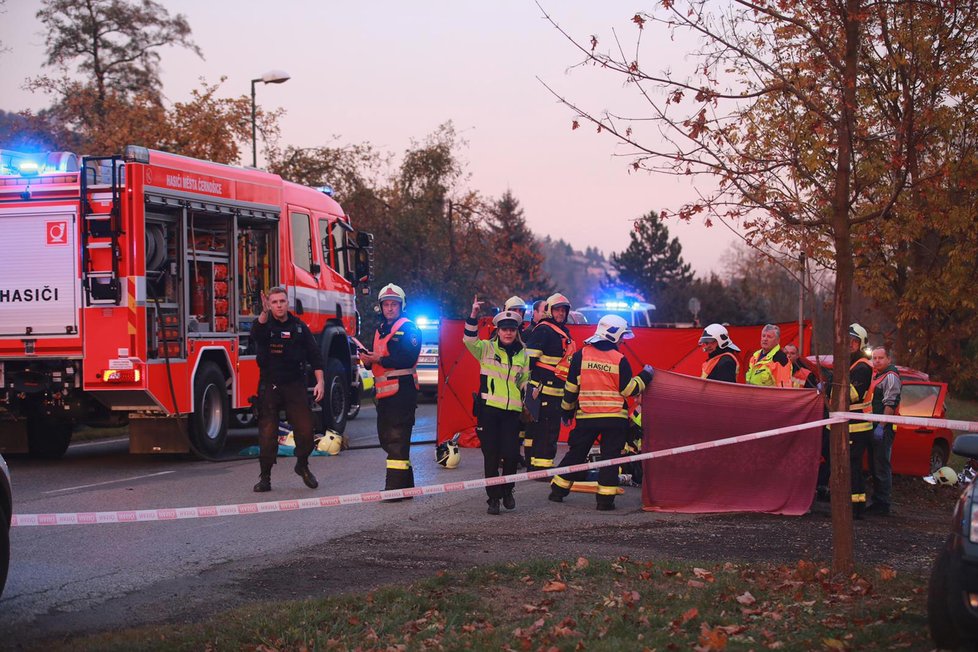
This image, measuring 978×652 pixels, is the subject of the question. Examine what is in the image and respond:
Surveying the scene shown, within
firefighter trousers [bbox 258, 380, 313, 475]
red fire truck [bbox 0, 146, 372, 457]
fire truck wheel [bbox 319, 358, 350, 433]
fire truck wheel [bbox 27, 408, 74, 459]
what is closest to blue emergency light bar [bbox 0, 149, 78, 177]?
red fire truck [bbox 0, 146, 372, 457]

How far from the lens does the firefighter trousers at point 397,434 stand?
10805 mm

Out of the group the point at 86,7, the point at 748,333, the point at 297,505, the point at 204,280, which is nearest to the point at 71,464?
the point at 204,280

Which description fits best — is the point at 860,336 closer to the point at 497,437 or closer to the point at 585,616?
the point at 497,437

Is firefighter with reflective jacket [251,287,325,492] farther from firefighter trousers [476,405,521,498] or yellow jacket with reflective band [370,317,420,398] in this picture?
firefighter trousers [476,405,521,498]

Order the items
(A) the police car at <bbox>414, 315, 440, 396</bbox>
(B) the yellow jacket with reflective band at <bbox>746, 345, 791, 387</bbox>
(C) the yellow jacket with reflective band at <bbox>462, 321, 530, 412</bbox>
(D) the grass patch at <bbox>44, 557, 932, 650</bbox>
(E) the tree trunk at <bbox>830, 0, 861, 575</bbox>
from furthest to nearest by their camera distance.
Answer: (A) the police car at <bbox>414, 315, 440, 396</bbox> → (B) the yellow jacket with reflective band at <bbox>746, 345, 791, 387</bbox> → (C) the yellow jacket with reflective band at <bbox>462, 321, 530, 412</bbox> → (E) the tree trunk at <bbox>830, 0, 861, 575</bbox> → (D) the grass patch at <bbox>44, 557, 932, 650</bbox>

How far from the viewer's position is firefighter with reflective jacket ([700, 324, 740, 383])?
460 inches

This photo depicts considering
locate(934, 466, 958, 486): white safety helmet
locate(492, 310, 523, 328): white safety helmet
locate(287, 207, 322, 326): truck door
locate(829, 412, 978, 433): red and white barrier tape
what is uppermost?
locate(287, 207, 322, 326): truck door

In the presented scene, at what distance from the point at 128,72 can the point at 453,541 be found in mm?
32347

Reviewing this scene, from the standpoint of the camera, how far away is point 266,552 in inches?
336

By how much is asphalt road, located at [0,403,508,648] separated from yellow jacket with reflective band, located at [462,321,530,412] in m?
1.14

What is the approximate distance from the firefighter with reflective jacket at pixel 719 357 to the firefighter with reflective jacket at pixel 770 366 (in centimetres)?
61

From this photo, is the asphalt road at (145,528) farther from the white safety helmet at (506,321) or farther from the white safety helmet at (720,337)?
the white safety helmet at (720,337)

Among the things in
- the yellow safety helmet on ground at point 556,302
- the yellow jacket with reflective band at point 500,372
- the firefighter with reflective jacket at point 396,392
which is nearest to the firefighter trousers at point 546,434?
the yellow jacket with reflective band at point 500,372

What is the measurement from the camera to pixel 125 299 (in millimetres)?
13047
